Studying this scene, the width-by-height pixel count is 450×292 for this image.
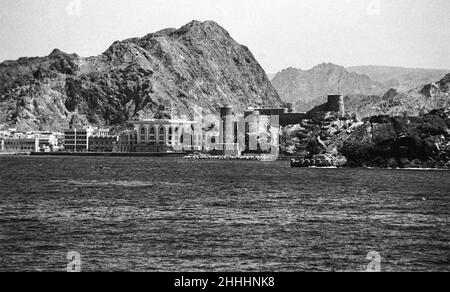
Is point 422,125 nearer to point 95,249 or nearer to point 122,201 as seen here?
point 122,201

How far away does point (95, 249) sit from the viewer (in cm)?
6119

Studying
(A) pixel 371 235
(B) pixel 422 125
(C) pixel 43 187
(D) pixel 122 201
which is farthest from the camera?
(B) pixel 422 125

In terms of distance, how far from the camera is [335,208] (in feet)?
305

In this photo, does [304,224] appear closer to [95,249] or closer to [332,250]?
[332,250]

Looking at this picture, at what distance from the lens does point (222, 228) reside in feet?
240

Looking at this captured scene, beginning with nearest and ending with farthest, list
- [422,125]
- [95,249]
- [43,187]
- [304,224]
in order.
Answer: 1. [95,249]
2. [304,224]
3. [43,187]
4. [422,125]

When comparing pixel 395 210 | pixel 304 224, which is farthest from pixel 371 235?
pixel 395 210

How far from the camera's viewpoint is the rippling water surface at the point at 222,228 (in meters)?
57.2

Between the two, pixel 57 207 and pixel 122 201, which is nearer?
pixel 57 207

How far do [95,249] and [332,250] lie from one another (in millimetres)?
16556

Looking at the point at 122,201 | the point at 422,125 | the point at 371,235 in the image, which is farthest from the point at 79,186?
the point at 422,125

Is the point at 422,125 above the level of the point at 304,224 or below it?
above

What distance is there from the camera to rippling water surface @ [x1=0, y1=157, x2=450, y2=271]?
5716cm
